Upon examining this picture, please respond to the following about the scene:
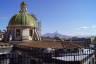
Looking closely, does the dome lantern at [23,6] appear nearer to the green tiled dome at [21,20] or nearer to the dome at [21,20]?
the dome at [21,20]

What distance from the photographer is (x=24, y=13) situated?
1161 inches

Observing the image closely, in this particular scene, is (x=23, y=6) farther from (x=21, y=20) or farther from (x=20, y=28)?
(x=20, y=28)

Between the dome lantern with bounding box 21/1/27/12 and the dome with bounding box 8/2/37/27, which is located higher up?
the dome lantern with bounding box 21/1/27/12

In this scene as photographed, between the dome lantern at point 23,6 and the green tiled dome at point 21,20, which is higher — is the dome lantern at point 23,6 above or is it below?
above

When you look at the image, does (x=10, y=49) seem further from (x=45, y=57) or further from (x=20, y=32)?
(x=45, y=57)

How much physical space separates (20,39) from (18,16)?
3.61m

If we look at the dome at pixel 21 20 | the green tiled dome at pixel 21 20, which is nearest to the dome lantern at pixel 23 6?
the dome at pixel 21 20

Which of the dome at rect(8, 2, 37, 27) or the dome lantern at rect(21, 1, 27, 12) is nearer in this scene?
the dome at rect(8, 2, 37, 27)

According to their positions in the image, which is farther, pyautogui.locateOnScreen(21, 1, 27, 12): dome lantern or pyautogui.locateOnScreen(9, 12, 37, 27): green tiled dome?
pyautogui.locateOnScreen(21, 1, 27, 12): dome lantern

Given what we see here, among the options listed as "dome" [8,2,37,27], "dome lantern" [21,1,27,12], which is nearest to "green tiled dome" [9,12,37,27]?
"dome" [8,2,37,27]

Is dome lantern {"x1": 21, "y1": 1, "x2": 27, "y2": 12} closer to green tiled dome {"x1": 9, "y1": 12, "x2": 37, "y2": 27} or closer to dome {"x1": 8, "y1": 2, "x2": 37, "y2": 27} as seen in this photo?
dome {"x1": 8, "y1": 2, "x2": 37, "y2": 27}

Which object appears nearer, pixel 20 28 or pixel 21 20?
pixel 20 28

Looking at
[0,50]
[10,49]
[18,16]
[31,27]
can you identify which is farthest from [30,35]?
[0,50]

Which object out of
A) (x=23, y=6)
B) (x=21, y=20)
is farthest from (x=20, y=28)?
(x=23, y=6)
